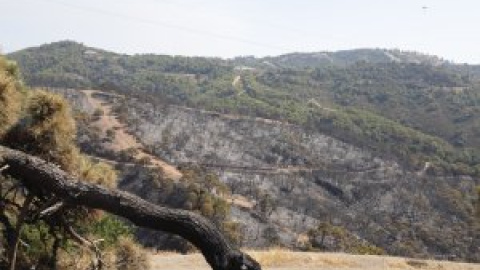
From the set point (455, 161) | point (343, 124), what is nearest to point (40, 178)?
point (455, 161)

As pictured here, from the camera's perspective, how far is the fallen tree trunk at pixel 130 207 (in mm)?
6367

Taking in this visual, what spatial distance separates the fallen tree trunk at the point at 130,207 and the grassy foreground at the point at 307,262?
12.6 metres

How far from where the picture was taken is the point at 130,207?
6.95 meters

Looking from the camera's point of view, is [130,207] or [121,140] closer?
[130,207]

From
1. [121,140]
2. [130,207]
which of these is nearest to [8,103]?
[130,207]

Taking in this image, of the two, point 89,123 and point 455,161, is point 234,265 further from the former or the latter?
point 455,161

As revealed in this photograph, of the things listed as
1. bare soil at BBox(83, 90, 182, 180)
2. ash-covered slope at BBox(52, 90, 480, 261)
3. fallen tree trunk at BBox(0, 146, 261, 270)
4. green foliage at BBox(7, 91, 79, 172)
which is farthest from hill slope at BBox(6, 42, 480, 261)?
fallen tree trunk at BBox(0, 146, 261, 270)

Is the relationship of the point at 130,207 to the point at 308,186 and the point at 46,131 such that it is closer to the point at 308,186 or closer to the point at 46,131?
the point at 46,131

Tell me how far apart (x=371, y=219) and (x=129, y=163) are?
38467 mm

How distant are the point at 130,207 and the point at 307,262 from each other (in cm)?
1701

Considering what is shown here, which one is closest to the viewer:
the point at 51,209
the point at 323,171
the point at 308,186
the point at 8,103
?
the point at 51,209

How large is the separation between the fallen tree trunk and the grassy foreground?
41.2ft

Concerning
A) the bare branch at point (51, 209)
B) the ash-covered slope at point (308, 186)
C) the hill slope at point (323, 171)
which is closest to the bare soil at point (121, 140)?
the hill slope at point (323, 171)

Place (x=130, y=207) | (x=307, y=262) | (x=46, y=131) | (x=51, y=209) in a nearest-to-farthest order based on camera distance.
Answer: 1. (x=130, y=207)
2. (x=51, y=209)
3. (x=46, y=131)
4. (x=307, y=262)
